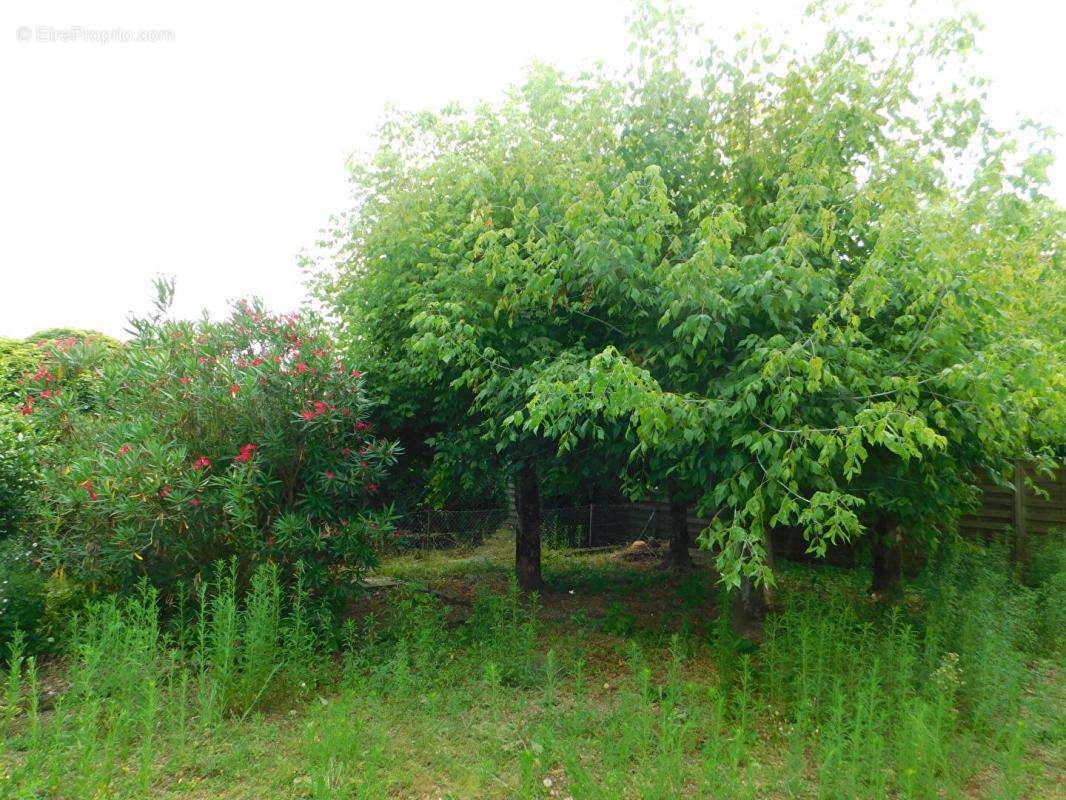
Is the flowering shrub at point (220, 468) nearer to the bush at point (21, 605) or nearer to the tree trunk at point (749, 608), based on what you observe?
the bush at point (21, 605)

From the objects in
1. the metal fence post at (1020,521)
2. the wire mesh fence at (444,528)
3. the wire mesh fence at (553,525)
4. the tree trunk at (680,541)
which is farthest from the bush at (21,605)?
the metal fence post at (1020,521)

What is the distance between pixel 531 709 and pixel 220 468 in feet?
11.2

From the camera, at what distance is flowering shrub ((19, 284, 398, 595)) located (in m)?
5.87

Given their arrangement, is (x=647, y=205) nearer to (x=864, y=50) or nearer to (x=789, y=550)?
(x=864, y=50)

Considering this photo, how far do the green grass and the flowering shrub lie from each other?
0.45m

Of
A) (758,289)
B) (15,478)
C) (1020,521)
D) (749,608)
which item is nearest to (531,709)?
(749,608)

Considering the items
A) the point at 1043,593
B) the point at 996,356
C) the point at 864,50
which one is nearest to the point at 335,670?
the point at 996,356

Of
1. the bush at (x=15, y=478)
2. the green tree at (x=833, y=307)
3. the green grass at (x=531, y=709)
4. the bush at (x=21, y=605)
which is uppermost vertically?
the green tree at (x=833, y=307)

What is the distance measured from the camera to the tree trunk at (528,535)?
28.5 feet

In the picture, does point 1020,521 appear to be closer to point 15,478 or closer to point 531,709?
point 531,709

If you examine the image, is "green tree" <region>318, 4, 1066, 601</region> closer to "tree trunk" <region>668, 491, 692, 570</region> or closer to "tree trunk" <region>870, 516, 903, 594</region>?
"tree trunk" <region>870, 516, 903, 594</region>

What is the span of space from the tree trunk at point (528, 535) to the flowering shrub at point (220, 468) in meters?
2.40

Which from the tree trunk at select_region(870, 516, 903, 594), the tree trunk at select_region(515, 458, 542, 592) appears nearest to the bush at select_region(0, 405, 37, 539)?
the tree trunk at select_region(515, 458, 542, 592)

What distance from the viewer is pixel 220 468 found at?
6.21 meters
